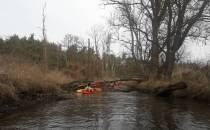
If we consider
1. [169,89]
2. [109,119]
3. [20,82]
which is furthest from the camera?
[169,89]

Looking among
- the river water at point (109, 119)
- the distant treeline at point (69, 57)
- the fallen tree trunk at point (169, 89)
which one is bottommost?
the river water at point (109, 119)

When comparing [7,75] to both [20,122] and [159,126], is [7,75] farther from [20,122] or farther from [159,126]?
[159,126]

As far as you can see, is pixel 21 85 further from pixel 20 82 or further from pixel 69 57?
pixel 69 57

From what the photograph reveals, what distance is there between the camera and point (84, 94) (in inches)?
885

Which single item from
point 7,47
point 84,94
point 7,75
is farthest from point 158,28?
point 7,47

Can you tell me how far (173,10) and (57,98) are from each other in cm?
979

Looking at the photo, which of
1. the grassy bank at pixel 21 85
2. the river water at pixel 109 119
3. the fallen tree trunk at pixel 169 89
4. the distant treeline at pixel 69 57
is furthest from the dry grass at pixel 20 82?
the distant treeline at pixel 69 57

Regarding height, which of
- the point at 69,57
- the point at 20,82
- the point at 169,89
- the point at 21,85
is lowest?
the point at 169,89

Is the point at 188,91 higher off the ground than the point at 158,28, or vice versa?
the point at 158,28

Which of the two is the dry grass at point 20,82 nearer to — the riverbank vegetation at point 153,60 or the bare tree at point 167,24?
the riverbank vegetation at point 153,60

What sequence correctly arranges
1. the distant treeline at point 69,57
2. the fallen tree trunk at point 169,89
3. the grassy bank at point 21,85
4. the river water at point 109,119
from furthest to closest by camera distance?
the distant treeline at point 69,57 → the fallen tree trunk at point 169,89 → the grassy bank at point 21,85 → the river water at point 109,119

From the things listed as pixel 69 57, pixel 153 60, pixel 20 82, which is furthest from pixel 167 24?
pixel 69 57

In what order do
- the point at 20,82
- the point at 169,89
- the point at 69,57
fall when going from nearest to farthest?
the point at 20,82 < the point at 169,89 < the point at 69,57

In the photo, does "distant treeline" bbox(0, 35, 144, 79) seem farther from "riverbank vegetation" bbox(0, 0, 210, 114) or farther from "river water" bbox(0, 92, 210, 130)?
"river water" bbox(0, 92, 210, 130)
